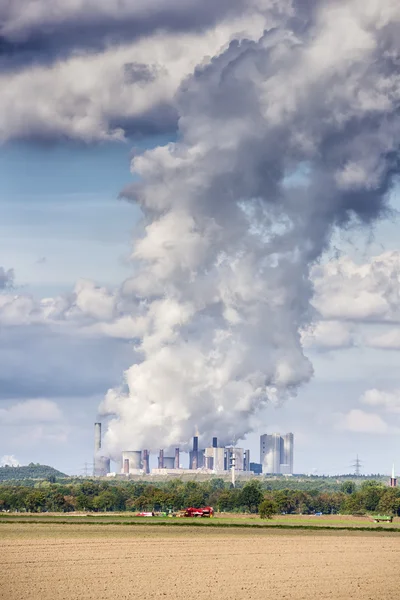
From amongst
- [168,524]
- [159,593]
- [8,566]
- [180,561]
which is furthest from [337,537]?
[159,593]

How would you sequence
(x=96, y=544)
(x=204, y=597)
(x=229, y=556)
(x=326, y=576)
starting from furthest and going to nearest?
(x=96, y=544) < (x=229, y=556) < (x=326, y=576) < (x=204, y=597)

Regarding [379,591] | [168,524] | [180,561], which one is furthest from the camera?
[168,524]

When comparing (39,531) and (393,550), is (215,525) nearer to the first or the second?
(39,531)

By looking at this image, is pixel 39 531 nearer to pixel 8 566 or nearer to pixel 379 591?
pixel 8 566

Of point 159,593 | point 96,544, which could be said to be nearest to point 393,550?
point 96,544

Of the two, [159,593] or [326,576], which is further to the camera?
[326,576]

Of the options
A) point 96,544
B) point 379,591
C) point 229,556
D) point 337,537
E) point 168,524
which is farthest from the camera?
point 168,524
